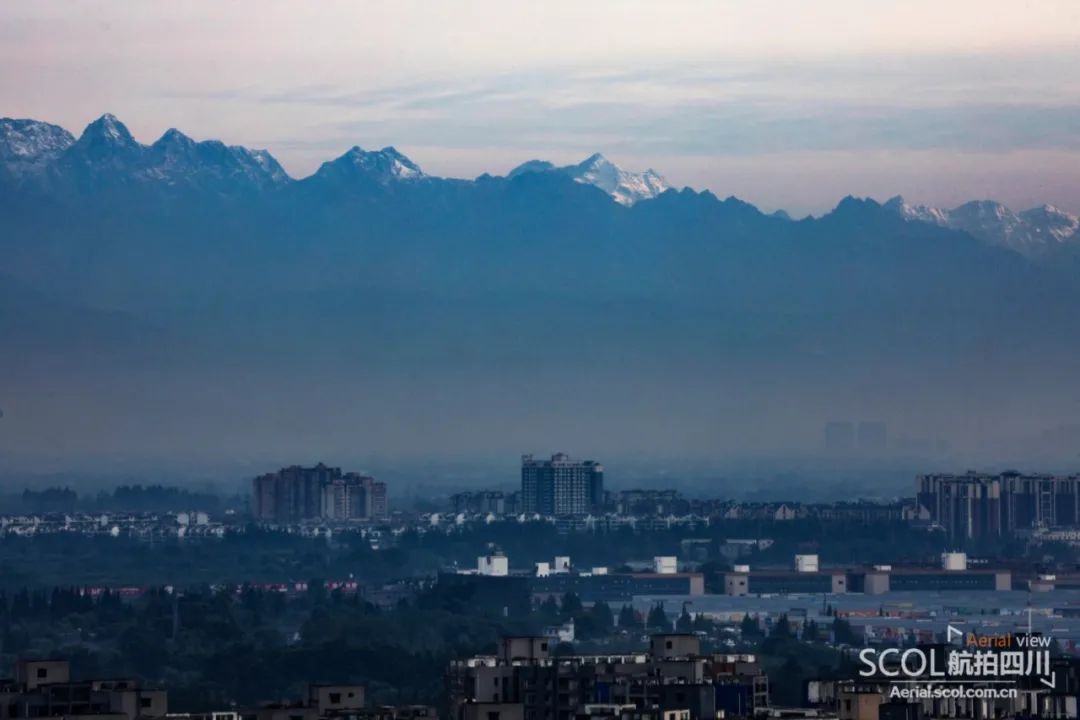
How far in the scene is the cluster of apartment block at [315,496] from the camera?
184 metres

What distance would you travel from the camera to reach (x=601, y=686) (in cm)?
3950

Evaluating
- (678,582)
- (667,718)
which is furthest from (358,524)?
(667,718)

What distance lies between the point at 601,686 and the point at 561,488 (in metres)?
149

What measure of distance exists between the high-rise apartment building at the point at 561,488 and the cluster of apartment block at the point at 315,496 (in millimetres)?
7979

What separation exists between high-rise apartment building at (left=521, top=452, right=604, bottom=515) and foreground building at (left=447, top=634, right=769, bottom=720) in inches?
5610

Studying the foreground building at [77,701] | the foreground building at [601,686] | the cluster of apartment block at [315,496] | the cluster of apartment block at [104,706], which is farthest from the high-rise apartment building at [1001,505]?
the foreground building at [77,701]

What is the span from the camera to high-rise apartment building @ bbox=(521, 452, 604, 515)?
186875mm

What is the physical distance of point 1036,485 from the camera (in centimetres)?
17200

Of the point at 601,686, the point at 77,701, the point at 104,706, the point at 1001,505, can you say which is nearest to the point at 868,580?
the point at 1001,505

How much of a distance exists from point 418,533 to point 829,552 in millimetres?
19037

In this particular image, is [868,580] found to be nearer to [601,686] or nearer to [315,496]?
[315,496]

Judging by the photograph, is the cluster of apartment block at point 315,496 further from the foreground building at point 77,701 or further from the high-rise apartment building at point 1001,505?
the foreground building at point 77,701

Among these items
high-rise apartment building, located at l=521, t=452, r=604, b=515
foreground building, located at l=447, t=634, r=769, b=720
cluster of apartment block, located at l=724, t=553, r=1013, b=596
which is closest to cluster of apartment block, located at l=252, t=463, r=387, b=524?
high-rise apartment building, located at l=521, t=452, r=604, b=515

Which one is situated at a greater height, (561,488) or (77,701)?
(561,488)
